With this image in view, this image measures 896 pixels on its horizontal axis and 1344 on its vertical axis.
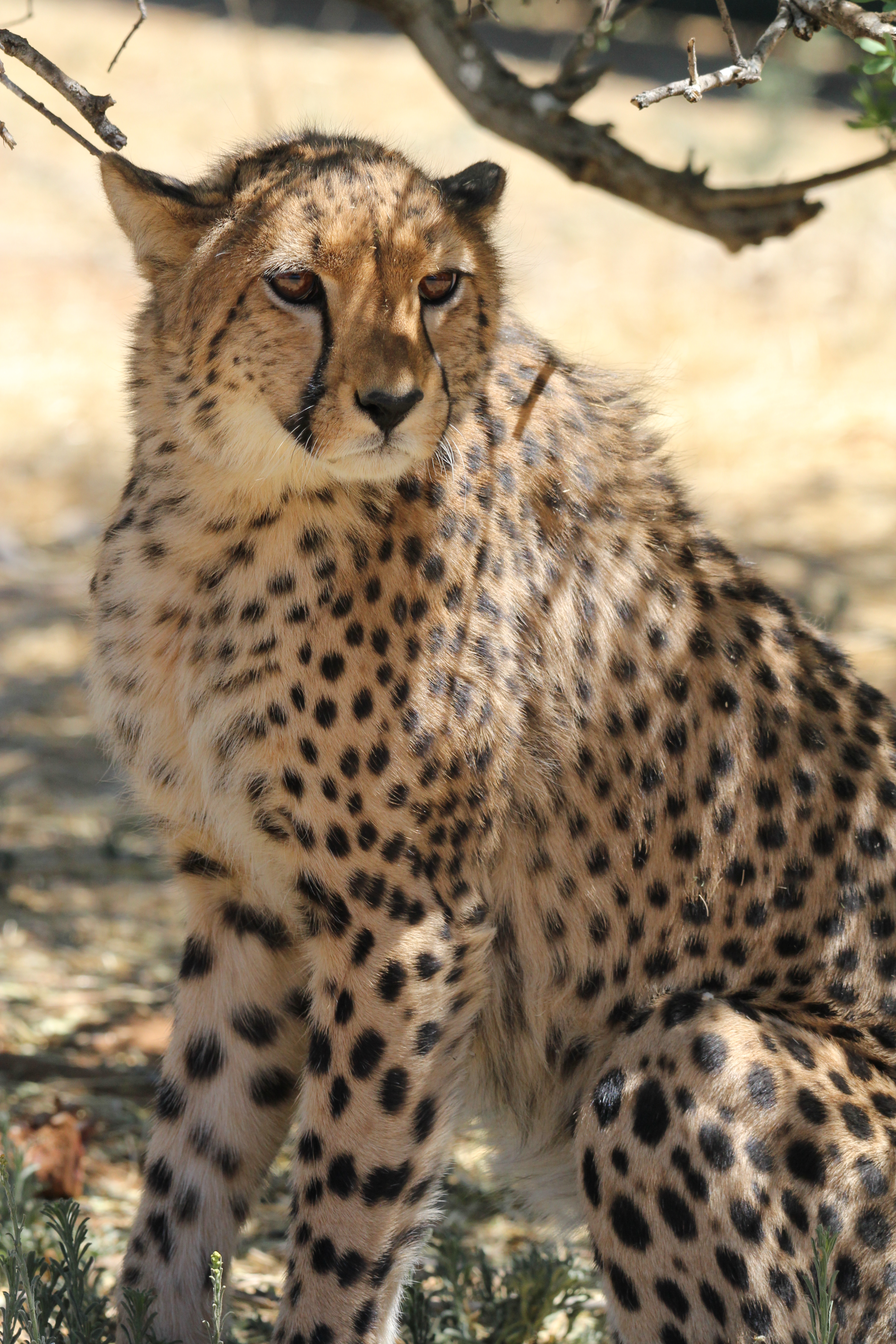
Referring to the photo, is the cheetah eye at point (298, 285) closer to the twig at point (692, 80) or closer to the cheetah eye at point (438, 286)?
the cheetah eye at point (438, 286)

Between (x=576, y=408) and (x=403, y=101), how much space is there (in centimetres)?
891

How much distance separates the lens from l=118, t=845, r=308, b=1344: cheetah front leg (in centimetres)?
298

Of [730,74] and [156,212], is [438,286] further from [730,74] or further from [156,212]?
[730,74]

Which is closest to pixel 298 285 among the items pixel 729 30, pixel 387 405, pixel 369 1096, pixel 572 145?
pixel 387 405

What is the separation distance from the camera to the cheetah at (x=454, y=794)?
2.42 m

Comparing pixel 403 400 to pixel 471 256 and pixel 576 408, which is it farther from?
pixel 576 408

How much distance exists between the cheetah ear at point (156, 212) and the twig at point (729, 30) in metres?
0.86

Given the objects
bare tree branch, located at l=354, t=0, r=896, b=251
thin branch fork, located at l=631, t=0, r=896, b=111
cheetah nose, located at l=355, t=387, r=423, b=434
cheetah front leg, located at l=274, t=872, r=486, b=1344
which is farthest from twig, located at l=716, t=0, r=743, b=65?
cheetah front leg, located at l=274, t=872, r=486, b=1344

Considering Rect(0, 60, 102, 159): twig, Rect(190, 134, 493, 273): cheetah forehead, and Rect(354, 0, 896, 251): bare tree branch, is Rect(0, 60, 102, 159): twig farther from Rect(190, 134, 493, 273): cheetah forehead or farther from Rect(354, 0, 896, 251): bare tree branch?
Rect(354, 0, 896, 251): bare tree branch

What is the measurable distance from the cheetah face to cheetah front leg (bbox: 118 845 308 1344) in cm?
90

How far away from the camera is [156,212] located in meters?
2.56

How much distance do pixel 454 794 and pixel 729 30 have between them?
1301 mm

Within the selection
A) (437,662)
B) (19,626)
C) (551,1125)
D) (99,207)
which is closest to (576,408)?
(437,662)

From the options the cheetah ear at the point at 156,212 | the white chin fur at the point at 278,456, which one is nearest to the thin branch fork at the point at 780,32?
the white chin fur at the point at 278,456
